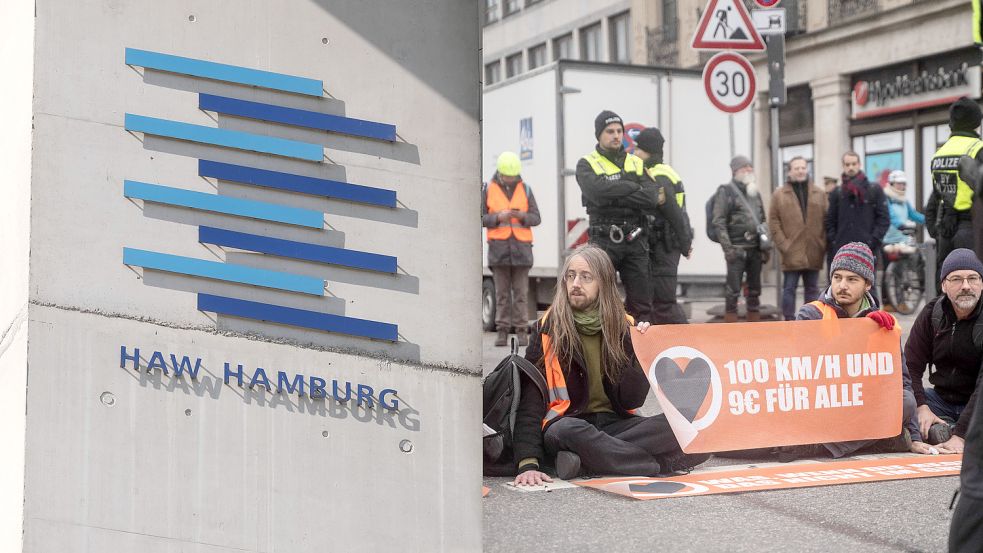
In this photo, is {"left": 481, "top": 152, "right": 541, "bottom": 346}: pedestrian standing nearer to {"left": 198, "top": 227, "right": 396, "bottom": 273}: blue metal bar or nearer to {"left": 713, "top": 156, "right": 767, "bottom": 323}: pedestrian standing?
{"left": 713, "top": 156, "right": 767, "bottom": 323}: pedestrian standing

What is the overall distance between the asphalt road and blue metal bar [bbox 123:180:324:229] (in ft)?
4.66

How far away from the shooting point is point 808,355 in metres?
6.69

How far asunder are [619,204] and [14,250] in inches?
247

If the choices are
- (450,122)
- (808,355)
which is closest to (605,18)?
(808,355)

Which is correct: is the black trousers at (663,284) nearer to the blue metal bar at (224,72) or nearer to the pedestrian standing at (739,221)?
the pedestrian standing at (739,221)

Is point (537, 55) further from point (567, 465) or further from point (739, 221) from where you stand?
point (567, 465)

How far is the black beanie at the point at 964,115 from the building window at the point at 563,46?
3094 cm

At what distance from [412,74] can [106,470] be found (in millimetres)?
1426

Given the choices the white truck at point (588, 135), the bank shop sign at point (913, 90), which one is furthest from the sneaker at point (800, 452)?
the bank shop sign at point (913, 90)

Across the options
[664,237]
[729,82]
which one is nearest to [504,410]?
[664,237]

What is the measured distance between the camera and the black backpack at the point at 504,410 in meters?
6.00

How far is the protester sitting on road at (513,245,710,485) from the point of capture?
5953mm

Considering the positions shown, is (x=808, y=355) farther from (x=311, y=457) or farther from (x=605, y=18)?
(x=605, y=18)

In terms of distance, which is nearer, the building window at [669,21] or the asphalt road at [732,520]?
the asphalt road at [732,520]
